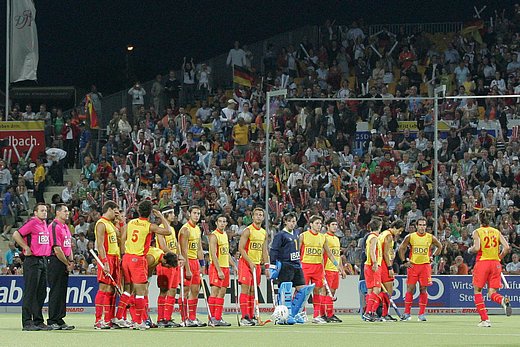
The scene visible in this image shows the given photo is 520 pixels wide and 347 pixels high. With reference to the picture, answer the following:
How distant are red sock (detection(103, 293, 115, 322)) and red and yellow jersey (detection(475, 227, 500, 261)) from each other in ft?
23.2

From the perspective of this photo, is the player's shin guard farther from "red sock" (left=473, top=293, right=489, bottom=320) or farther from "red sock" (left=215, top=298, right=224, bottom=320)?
"red sock" (left=473, top=293, right=489, bottom=320)

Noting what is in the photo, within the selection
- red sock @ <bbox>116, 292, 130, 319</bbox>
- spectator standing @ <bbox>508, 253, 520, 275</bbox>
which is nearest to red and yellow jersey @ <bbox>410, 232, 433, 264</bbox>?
spectator standing @ <bbox>508, 253, 520, 275</bbox>

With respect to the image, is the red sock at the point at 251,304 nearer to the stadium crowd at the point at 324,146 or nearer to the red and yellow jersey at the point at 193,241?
the red and yellow jersey at the point at 193,241

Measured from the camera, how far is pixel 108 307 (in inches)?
805

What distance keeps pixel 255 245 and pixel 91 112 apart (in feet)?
56.8

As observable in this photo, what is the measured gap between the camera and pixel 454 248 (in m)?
30.1

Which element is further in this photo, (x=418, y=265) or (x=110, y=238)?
(x=418, y=265)

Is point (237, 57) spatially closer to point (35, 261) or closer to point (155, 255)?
point (155, 255)

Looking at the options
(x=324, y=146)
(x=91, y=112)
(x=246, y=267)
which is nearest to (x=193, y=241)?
(x=246, y=267)

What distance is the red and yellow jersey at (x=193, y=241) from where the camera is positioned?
2219 cm

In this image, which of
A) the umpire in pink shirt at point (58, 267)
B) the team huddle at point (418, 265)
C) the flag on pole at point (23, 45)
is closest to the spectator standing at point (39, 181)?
the flag on pole at point (23, 45)

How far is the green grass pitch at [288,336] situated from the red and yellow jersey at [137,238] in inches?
52.8

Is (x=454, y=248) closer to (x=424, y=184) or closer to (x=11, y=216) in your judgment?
(x=424, y=184)

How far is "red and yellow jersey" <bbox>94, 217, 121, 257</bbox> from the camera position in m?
20.2
